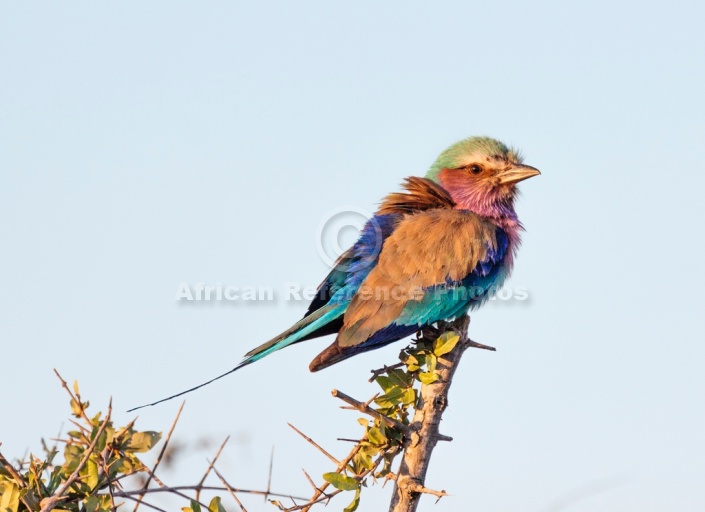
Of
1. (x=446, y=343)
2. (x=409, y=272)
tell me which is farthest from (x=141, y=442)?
(x=409, y=272)

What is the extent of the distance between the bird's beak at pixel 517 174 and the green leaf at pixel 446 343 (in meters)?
2.05

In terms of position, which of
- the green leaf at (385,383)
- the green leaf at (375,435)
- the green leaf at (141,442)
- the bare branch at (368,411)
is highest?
the green leaf at (385,383)

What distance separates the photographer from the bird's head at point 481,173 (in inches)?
219

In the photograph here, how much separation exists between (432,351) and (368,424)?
0.54 m

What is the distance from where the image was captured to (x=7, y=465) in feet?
9.00

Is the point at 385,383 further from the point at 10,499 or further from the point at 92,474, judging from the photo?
the point at 10,499

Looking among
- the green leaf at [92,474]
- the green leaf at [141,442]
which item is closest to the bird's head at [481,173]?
the green leaf at [141,442]

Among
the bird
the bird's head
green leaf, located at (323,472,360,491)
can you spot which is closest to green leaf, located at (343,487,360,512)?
green leaf, located at (323,472,360,491)

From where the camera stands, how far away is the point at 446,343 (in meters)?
3.87

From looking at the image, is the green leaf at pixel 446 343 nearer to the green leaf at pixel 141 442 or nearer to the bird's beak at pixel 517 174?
the green leaf at pixel 141 442

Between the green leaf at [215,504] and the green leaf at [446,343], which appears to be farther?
the green leaf at [446,343]

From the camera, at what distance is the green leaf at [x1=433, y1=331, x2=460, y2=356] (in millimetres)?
3849

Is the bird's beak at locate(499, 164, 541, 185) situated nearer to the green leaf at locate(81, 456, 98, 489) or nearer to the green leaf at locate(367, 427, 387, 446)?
the green leaf at locate(367, 427, 387, 446)

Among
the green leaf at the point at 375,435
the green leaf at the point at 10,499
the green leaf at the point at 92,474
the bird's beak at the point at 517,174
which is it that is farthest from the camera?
the bird's beak at the point at 517,174
